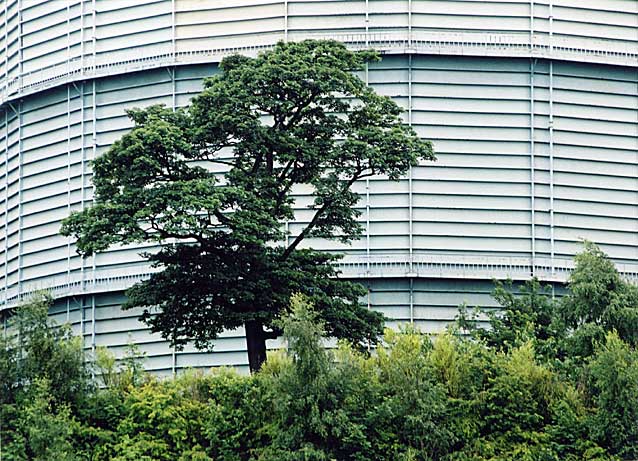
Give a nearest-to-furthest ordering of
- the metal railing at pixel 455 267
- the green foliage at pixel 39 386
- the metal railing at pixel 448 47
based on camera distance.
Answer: the green foliage at pixel 39 386 → the metal railing at pixel 455 267 → the metal railing at pixel 448 47

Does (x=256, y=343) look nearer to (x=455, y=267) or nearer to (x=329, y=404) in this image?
(x=329, y=404)

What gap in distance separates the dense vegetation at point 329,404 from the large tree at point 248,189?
1.38 meters

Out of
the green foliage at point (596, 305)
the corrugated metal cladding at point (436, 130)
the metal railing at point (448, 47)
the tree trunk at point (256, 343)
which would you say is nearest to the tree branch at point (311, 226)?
the tree trunk at point (256, 343)

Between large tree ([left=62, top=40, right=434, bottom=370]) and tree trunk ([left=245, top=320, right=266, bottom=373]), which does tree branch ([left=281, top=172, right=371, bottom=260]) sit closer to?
large tree ([left=62, top=40, right=434, bottom=370])

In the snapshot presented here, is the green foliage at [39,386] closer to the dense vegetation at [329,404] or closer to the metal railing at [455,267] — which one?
the dense vegetation at [329,404]

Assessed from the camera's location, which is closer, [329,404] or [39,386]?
[329,404]

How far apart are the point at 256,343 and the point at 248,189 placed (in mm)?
3110

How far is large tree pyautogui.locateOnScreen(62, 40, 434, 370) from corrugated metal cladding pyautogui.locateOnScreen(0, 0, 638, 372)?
7.39 metres

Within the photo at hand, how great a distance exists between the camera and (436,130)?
37.8 meters

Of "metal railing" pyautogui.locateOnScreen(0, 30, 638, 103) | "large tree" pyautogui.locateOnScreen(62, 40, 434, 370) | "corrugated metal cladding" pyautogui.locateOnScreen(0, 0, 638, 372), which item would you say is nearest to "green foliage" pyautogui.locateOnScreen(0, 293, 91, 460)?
"large tree" pyautogui.locateOnScreen(62, 40, 434, 370)

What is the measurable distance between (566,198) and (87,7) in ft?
47.3

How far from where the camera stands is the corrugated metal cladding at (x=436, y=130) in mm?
37156

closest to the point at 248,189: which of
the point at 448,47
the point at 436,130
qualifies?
the point at 436,130

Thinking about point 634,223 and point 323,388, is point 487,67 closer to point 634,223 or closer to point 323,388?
point 634,223
